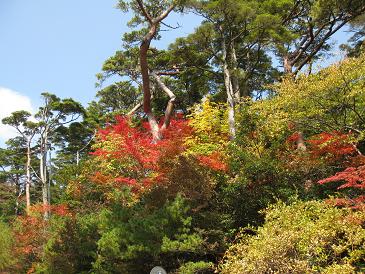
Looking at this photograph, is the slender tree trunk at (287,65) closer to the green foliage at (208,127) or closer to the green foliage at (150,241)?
the green foliage at (208,127)

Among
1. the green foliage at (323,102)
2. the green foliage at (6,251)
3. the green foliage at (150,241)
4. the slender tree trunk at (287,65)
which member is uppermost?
the slender tree trunk at (287,65)

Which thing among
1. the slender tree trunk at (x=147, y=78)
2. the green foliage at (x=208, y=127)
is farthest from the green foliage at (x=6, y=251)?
the green foliage at (x=208, y=127)

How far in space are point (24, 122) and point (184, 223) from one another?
67.2ft

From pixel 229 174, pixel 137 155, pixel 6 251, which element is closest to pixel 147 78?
pixel 137 155

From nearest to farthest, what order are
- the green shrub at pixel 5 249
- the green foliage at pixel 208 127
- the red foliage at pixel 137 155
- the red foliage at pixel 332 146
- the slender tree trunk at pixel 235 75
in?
1. the red foliage at pixel 332 146
2. the red foliage at pixel 137 155
3. the green foliage at pixel 208 127
4. the green shrub at pixel 5 249
5. the slender tree trunk at pixel 235 75

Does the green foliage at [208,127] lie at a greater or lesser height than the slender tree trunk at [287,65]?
lesser

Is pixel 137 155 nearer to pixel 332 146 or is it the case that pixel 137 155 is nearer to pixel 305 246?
pixel 332 146

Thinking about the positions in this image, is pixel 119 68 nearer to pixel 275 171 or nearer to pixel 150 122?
pixel 150 122

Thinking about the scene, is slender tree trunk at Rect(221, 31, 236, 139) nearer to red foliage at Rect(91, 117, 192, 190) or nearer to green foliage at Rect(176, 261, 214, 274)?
red foliage at Rect(91, 117, 192, 190)

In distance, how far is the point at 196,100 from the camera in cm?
2209

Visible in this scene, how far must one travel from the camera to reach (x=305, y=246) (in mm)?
6414

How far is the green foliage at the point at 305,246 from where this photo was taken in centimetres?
630

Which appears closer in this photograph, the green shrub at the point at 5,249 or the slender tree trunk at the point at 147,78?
the slender tree trunk at the point at 147,78

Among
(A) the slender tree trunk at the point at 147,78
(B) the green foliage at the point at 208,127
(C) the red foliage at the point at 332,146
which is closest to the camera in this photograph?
(C) the red foliage at the point at 332,146
